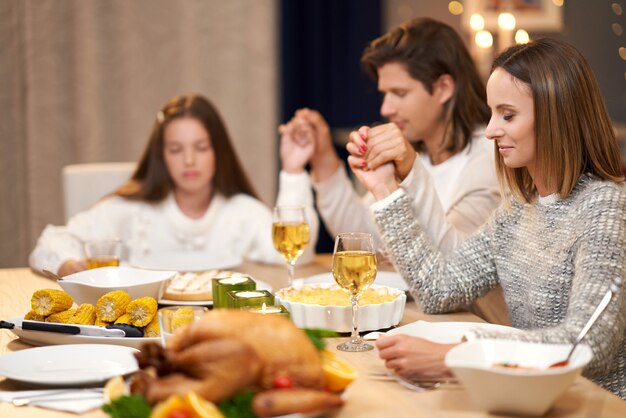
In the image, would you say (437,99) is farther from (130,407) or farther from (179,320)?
(130,407)

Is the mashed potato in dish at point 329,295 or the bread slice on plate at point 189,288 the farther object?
the bread slice on plate at point 189,288

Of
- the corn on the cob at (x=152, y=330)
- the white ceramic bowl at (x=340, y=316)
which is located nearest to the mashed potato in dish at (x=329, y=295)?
the white ceramic bowl at (x=340, y=316)

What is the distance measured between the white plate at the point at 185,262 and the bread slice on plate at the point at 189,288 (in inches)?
8.2

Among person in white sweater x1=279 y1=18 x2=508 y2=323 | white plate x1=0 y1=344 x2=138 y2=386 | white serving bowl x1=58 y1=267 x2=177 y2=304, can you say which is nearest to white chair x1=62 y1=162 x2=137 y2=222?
person in white sweater x1=279 y1=18 x2=508 y2=323

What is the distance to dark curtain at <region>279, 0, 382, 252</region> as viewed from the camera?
4.46 meters

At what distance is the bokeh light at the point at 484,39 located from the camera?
174 inches

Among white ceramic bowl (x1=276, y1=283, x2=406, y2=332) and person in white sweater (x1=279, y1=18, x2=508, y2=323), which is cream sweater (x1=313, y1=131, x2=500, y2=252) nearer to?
person in white sweater (x1=279, y1=18, x2=508, y2=323)

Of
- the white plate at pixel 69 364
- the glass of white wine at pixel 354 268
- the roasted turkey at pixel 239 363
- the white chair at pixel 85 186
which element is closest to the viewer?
the roasted turkey at pixel 239 363

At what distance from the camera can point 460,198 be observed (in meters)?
2.35

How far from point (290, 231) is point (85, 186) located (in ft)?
4.49

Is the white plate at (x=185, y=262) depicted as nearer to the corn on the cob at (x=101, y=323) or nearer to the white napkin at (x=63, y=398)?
the corn on the cob at (x=101, y=323)

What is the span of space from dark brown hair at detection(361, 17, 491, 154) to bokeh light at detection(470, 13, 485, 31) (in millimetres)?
2061

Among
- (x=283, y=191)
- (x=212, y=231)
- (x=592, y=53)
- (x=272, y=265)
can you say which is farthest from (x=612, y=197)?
(x=592, y=53)

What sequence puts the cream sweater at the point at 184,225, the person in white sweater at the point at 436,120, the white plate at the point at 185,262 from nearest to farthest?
the white plate at the point at 185,262, the person in white sweater at the point at 436,120, the cream sweater at the point at 184,225
